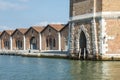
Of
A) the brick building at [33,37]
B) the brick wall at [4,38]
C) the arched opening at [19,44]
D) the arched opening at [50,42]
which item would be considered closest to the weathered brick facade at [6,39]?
the brick wall at [4,38]

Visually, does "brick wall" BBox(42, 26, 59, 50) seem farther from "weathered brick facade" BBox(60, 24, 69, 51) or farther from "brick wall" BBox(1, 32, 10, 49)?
"brick wall" BBox(1, 32, 10, 49)

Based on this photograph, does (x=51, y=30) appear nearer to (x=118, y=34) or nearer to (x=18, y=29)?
(x=18, y=29)

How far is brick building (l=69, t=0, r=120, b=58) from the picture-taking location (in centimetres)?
3091

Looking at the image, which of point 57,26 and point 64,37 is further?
point 57,26

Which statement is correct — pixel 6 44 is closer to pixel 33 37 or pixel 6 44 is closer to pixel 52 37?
pixel 33 37

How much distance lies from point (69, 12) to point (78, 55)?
4.55m

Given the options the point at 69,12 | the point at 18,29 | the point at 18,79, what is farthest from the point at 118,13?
the point at 18,29

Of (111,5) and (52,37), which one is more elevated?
(111,5)

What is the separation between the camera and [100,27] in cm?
3109

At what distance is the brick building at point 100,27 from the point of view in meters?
30.9

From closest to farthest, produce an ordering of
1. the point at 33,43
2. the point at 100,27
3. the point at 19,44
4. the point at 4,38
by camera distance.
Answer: the point at 100,27 < the point at 33,43 < the point at 19,44 < the point at 4,38

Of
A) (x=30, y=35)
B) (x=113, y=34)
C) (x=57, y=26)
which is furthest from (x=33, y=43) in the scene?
(x=113, y=34)

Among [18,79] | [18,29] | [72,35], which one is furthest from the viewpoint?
[18,29]

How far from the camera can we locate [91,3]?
105 feet
